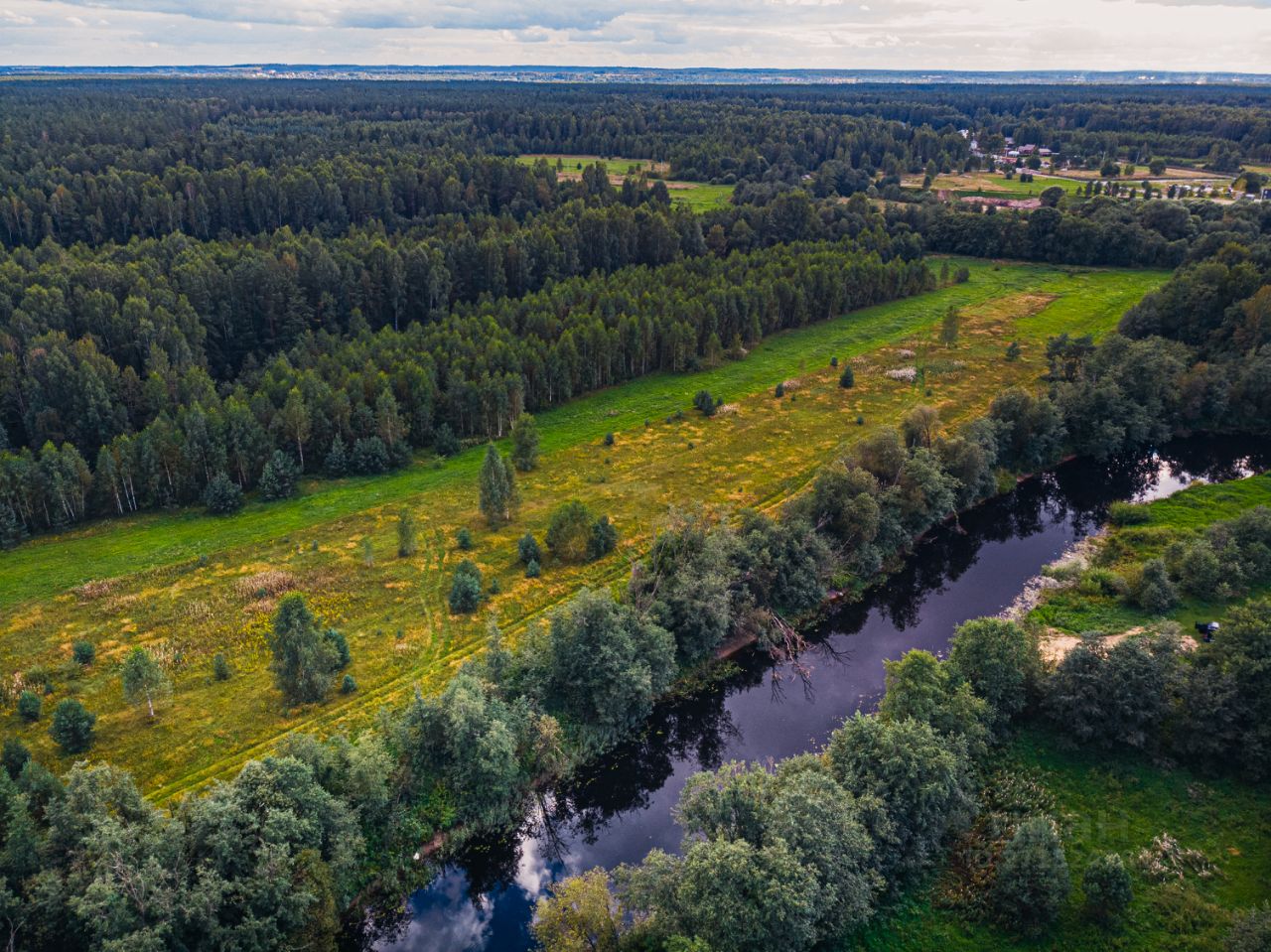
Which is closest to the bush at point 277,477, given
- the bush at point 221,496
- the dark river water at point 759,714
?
the bush at point 221,496

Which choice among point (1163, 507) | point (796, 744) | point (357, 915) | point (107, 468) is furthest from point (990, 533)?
point (107, 468)

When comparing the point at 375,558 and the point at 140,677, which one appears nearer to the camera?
the point at 140,677

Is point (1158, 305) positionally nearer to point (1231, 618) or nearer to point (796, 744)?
point (1231, 618)

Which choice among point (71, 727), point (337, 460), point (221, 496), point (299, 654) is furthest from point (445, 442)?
point (71, 727)

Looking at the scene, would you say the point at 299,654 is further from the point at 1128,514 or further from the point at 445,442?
the point at 1128,514

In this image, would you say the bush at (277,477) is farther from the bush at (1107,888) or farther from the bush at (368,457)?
the bush at (1107,888)

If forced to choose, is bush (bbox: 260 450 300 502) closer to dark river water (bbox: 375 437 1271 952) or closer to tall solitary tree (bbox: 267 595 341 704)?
tall solitary tree (bbox: 267 595 341 704)
